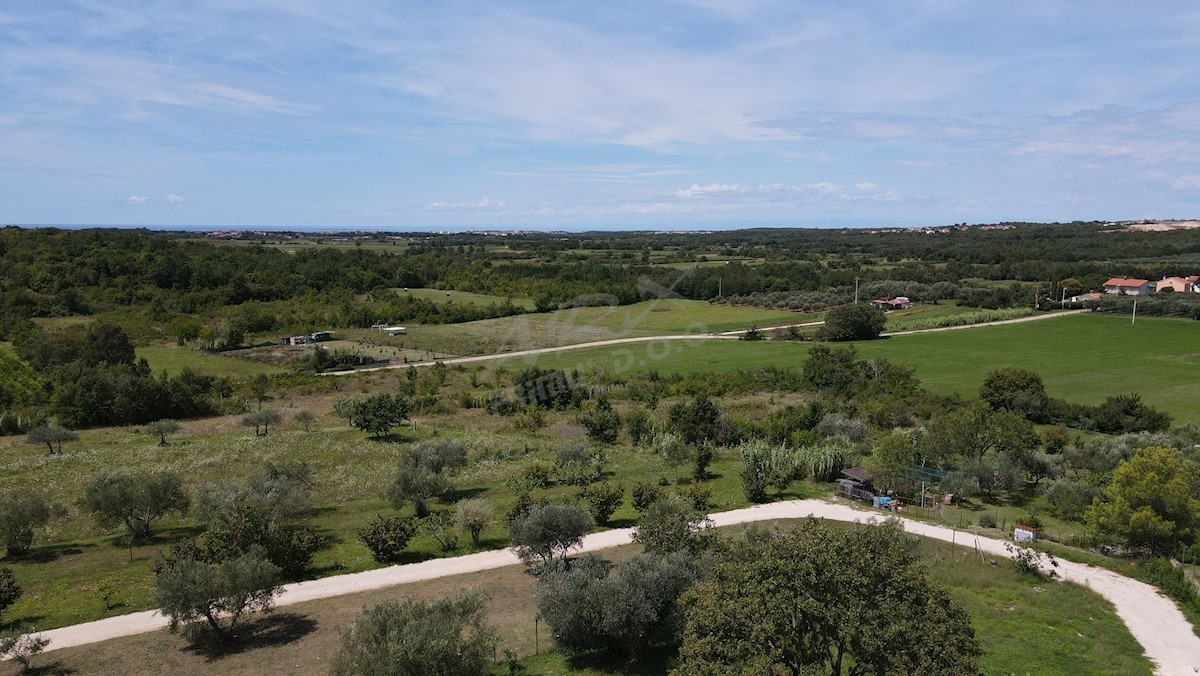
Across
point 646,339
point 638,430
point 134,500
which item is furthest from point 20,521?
point 646,339

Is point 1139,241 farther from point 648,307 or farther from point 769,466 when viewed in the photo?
point 769,466

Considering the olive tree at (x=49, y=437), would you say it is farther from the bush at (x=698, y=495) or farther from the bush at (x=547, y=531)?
the bush at (x=698, y=495)

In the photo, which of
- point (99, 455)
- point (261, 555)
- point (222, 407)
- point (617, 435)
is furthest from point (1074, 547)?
point (222, 407)

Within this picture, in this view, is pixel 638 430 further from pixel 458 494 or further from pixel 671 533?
pixel 671 533

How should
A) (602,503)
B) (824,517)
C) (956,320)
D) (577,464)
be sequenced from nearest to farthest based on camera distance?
1. (602,503)
2. (824,517)
3. (577,464)
4. (956,320)

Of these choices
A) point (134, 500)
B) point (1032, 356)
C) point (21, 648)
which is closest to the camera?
point (21, 648)

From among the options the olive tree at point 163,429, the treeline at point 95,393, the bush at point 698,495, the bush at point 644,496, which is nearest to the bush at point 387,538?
the bush at point 644,496
